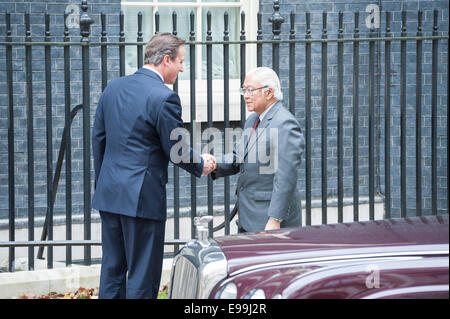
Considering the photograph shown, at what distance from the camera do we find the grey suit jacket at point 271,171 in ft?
17.2

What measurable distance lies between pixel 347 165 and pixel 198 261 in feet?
19.1

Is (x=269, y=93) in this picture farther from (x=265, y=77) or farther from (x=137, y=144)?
(x=137, y=144)

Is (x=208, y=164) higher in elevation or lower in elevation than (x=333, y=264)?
higher

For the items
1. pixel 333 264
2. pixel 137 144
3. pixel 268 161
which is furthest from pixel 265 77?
pixel 333 264

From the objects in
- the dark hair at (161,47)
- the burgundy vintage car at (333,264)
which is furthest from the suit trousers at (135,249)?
the burgundy vintage car at (333,264)

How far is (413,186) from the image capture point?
9.95 m

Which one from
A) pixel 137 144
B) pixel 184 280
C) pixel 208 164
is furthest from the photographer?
pixel 208 164

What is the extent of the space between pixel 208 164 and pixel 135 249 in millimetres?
767

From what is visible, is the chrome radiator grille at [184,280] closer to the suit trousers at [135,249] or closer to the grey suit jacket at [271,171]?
the suit trousers at [135,249]

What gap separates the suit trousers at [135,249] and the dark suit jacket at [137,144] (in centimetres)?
9

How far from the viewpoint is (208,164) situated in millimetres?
5629

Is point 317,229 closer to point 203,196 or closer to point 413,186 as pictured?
point 203,196

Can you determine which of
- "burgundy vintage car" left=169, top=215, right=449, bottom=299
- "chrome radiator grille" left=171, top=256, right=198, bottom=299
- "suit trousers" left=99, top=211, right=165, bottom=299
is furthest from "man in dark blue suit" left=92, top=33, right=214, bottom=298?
"burgundy vintage car" left=169, top=215, right=449, bottom=299

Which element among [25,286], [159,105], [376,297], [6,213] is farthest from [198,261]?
[6,213]
